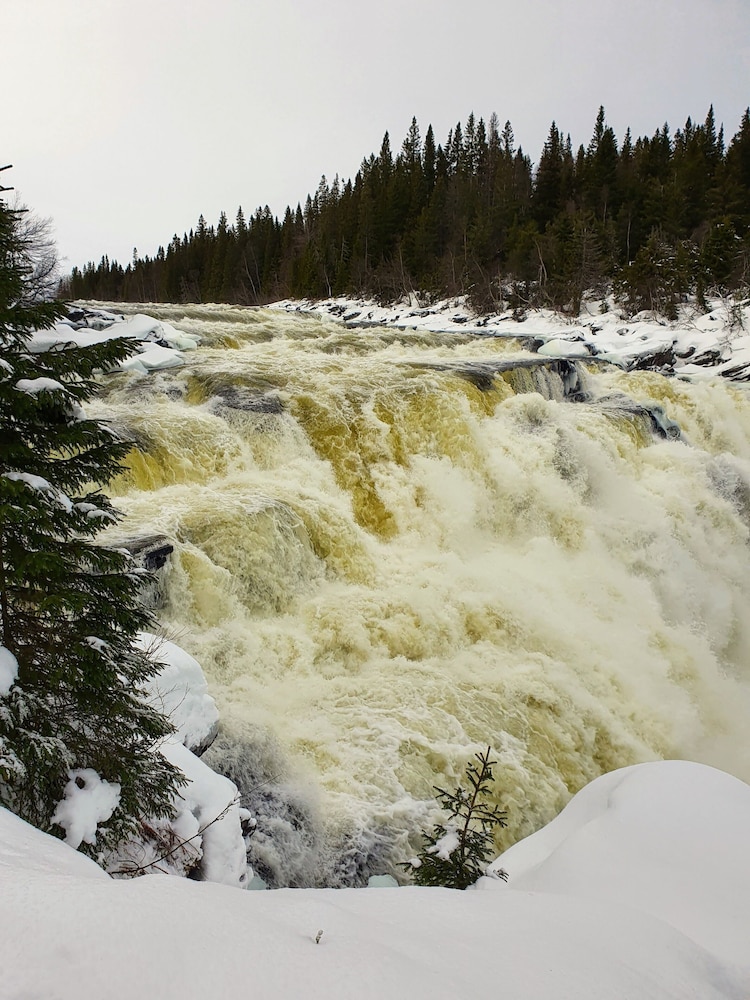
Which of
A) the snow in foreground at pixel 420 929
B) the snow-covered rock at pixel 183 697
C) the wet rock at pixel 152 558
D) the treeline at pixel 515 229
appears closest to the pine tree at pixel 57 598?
the snow in foreground at pixel 420 929

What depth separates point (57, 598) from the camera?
2.74 m

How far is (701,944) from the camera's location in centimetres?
279

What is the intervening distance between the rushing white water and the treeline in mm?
22142

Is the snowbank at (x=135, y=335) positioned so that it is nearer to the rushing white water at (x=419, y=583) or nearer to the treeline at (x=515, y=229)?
the rushing white water at (x=419, y=583)

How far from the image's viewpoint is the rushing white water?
18.6ft

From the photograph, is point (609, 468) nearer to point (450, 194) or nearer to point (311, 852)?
point (311, 852)

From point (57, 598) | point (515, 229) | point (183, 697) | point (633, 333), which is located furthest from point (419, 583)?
point (515, 229)

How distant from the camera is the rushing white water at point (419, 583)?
5660mm

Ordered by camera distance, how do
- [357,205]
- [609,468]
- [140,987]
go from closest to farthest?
[140,987]
[609,468]
[357,205]

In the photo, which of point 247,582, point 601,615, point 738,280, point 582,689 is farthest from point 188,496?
point 738,280

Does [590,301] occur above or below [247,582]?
above

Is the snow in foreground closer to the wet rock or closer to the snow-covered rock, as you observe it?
the snow-covered rock

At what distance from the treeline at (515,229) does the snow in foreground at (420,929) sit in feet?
104

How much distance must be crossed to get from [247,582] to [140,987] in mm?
6027
